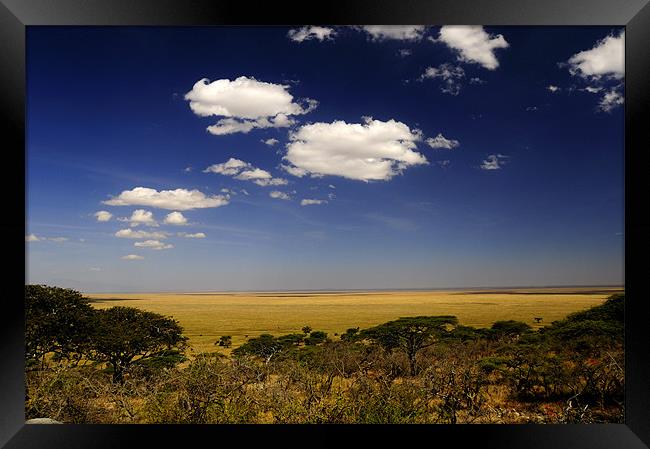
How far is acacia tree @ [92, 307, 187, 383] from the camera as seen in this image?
813 cm

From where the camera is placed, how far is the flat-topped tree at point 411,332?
10.3 meters

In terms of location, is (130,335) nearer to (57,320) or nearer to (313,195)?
(57,320)

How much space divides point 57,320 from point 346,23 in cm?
780

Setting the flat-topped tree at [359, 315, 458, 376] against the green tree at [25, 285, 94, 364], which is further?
the flat-topped tree at [359, 315, 458, 376]

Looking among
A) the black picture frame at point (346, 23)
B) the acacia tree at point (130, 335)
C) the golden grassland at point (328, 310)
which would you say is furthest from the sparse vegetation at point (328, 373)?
the golden grassland at point (328, 310)

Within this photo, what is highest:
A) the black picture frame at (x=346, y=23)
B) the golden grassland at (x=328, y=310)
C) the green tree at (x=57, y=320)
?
the black picture frame at (x=346, y=23)

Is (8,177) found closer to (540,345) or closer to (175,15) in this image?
(175,15)

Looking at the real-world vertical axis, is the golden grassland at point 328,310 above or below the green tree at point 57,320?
below

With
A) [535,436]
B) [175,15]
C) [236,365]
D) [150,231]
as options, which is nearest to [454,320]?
[236,365]

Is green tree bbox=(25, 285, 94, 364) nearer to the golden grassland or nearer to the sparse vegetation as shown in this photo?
the sparse vegetation

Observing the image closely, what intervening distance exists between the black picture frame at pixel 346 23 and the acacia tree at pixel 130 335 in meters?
6.77

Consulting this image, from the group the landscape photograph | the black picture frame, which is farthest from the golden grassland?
the black picture frame

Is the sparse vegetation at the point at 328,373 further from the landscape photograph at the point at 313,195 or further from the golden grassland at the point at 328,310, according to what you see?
the golden grassland at the point at 328,310

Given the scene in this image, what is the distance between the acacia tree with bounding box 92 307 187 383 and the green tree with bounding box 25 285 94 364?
265 millimetres
